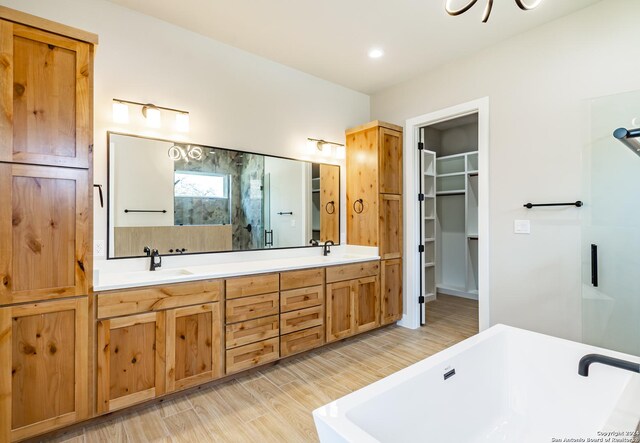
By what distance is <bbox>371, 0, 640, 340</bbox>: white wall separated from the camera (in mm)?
2391

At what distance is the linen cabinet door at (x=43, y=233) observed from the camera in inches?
66.4

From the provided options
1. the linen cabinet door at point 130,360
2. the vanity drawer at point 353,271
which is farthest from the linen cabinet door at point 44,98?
the vanity drawer at point 353,271

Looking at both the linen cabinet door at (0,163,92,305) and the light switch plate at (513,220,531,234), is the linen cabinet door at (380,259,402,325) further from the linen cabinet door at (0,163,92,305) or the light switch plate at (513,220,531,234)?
the linen cabinet door at (0,163,92,305)

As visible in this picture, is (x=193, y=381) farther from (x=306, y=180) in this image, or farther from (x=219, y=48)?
(x=219, y=48)

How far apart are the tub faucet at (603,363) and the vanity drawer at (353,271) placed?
Result: 192 cm

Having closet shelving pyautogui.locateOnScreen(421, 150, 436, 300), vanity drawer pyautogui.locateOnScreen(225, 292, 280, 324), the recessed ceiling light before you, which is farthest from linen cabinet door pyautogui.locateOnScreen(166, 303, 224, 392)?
closet shelving pyautogui.locateOnScreen(421, 150, 436, 300)

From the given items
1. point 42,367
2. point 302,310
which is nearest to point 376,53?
point 302,310

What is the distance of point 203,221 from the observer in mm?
2869

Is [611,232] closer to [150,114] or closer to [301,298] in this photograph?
[301,298]

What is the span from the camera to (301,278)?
2.88 m

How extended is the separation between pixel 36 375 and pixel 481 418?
2.49 m

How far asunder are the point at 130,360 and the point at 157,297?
16.2 inches

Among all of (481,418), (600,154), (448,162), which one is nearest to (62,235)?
(481,418)

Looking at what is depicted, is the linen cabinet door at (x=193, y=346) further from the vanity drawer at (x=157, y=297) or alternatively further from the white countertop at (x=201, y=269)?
the white countertop at (x=201, y=269)
